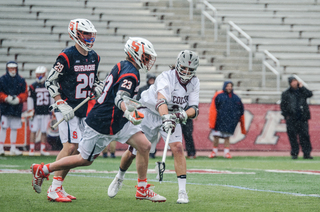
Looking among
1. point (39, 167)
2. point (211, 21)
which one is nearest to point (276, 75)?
point (211, 21)

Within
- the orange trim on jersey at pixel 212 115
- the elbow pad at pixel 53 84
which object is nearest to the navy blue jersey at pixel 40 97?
the orange trim on jersey at pixel 212 115

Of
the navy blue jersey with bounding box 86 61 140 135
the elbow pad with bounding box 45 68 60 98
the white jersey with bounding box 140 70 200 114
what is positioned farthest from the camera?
the white jersey with bounding box 140 70 200 114

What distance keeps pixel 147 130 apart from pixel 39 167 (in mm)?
1374

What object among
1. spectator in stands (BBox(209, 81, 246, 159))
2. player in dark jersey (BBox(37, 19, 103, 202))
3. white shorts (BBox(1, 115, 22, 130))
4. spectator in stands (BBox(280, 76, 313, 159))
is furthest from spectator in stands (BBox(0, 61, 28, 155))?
player in dark jersey (BBox(37, 19, 103, 202))

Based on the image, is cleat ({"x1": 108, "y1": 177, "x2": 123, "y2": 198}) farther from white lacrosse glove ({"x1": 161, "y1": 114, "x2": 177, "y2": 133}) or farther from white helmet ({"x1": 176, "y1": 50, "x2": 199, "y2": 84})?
white helmet ({"x1": 176, "y1": 50, "x2": 199, "y2": 84})

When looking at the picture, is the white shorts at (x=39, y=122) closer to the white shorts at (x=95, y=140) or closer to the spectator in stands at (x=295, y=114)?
the spectator in stands at (x=295, y=114)

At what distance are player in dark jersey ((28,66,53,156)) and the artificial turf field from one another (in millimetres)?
3458

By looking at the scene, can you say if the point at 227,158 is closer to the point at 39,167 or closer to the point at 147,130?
the point at 147,130

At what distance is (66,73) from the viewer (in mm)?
5871

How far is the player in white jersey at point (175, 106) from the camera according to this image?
18.7 feet

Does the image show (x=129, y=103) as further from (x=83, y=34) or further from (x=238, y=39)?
(x=238, y=39)

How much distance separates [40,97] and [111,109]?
7839mm

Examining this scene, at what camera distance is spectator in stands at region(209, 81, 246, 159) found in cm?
1296

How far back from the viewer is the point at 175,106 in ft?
19.7
